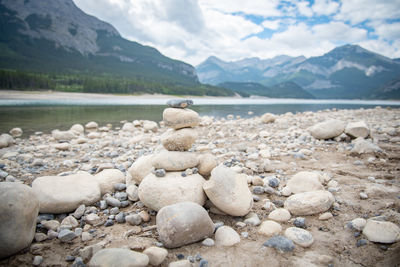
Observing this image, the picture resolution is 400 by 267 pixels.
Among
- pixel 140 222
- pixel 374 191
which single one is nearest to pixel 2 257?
pixel 140 222

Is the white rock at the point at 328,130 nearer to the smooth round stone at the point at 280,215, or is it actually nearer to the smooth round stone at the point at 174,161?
the smooth round stone at the point at 280,215

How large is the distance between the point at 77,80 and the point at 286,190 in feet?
308

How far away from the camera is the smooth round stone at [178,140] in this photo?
4.43m

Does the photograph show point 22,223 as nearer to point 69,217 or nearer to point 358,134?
point 69,217

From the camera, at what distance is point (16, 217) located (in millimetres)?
2549

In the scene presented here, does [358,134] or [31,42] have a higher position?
[31,42]

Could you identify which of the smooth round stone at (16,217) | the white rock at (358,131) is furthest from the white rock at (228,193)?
the white rock at (358,131)

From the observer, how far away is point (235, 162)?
5.87 m

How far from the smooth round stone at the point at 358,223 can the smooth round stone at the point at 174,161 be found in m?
2.76

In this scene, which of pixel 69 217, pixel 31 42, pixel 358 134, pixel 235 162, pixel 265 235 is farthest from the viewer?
pixel 31 42

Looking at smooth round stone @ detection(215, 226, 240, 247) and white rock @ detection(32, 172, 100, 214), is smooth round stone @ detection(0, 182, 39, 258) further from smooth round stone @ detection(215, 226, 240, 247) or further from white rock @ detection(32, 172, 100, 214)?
smooth round stone @ detection(215, 226, 240, 247)

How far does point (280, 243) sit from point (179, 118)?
2.91m

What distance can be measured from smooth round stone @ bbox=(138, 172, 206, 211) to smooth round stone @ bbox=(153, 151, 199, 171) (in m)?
0.28

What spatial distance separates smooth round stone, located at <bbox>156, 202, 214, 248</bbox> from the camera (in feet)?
8.91
